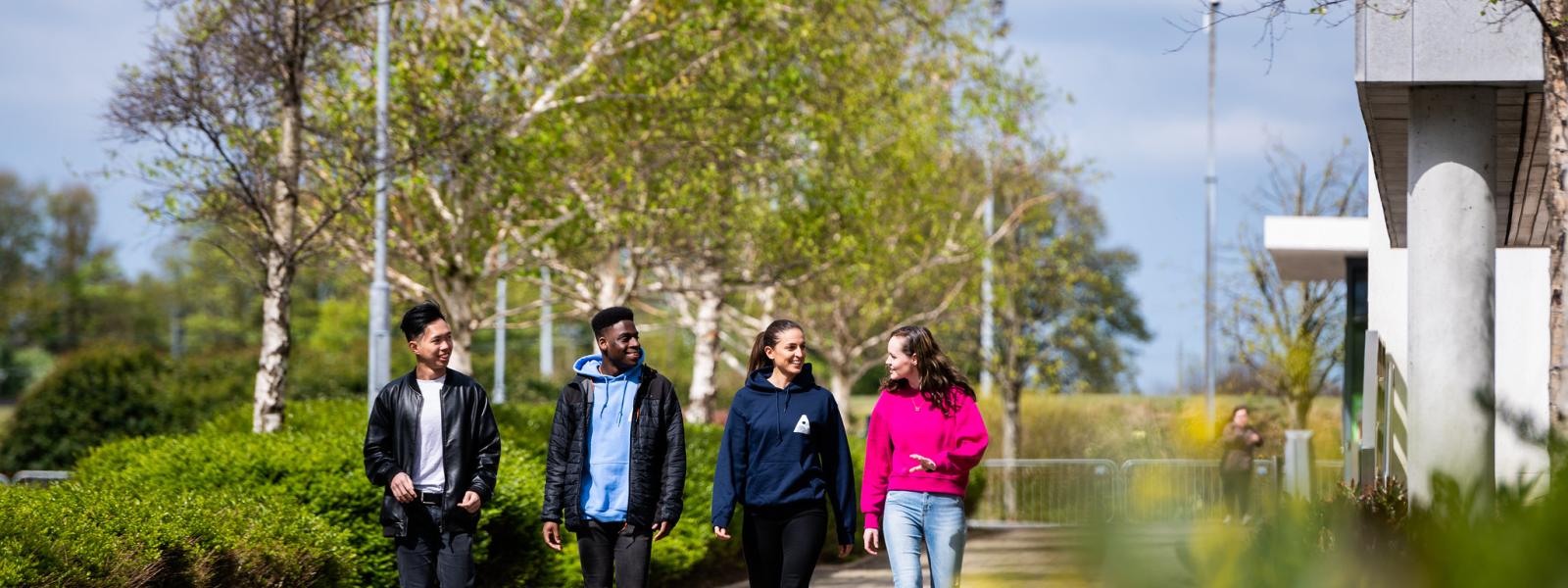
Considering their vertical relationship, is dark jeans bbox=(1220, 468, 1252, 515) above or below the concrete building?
below

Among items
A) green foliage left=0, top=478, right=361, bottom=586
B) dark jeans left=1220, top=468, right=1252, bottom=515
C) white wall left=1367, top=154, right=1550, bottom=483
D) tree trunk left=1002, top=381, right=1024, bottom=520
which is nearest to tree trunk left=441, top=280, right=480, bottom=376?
white wall left=1367, top=154, right=1550, bottom=483

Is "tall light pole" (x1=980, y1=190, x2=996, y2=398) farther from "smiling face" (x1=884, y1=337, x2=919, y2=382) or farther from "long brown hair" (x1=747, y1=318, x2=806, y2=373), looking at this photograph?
"smiling face" (x1=884, y1=337, x2=919, y2=382)

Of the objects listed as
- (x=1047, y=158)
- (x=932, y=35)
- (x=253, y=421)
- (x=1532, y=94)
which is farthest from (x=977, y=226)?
(x=1532, y=94)

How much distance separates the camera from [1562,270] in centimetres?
661

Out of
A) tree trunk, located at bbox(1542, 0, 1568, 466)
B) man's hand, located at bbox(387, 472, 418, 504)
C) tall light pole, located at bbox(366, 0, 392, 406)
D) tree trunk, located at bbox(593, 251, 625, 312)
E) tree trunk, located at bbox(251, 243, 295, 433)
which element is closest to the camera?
tree trunk, located at bbox(1542, 0, 1568, 466)

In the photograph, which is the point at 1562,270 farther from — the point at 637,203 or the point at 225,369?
the point at 225,369

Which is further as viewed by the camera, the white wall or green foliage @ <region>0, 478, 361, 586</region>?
the white wall

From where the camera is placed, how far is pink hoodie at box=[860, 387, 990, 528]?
7.28m

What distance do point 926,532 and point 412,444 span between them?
2196mm

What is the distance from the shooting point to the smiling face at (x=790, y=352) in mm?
7324

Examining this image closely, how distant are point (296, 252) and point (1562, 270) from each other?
8.54 m

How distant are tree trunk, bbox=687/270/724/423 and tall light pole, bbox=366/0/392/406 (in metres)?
6.87

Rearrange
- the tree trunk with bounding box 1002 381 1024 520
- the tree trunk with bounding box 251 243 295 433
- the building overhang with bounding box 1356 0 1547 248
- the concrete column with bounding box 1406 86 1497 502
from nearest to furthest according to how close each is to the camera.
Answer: the building overhang with bounding box 1356 0 1547 248 → the concrete column with bounding box 1406 86 1497 502 → the tree trunk with bounding box 251 243 295 433 → the tree trunk with bounding box 1002 381 1024 520

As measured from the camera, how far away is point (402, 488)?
7152 mm
